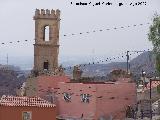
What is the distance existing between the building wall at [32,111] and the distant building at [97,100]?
3.35m

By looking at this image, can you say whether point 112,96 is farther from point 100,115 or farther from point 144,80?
point 144,80

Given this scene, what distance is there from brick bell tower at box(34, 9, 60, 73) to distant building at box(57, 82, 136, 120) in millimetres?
15871

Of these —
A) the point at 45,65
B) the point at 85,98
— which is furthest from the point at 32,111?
the point at 45,65

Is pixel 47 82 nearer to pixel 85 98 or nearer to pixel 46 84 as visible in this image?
pixel 46 84

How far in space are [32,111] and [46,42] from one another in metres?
22.0

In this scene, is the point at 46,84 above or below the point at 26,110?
above

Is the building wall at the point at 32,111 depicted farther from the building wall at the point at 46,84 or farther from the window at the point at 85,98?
the building wall at the point at 46,84

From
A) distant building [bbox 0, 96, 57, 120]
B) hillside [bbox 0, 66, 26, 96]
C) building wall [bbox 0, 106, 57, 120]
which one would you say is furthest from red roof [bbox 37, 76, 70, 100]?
hillside [bbox 0, 66, 26, 96]

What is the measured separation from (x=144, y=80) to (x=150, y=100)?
6350mm

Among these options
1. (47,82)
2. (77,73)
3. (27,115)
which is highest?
(77,73)

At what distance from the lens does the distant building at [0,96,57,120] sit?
3709 centimetres

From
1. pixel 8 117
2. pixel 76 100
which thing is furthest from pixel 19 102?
pixel 76 100

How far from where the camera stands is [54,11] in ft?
194

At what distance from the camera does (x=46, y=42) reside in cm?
5866
